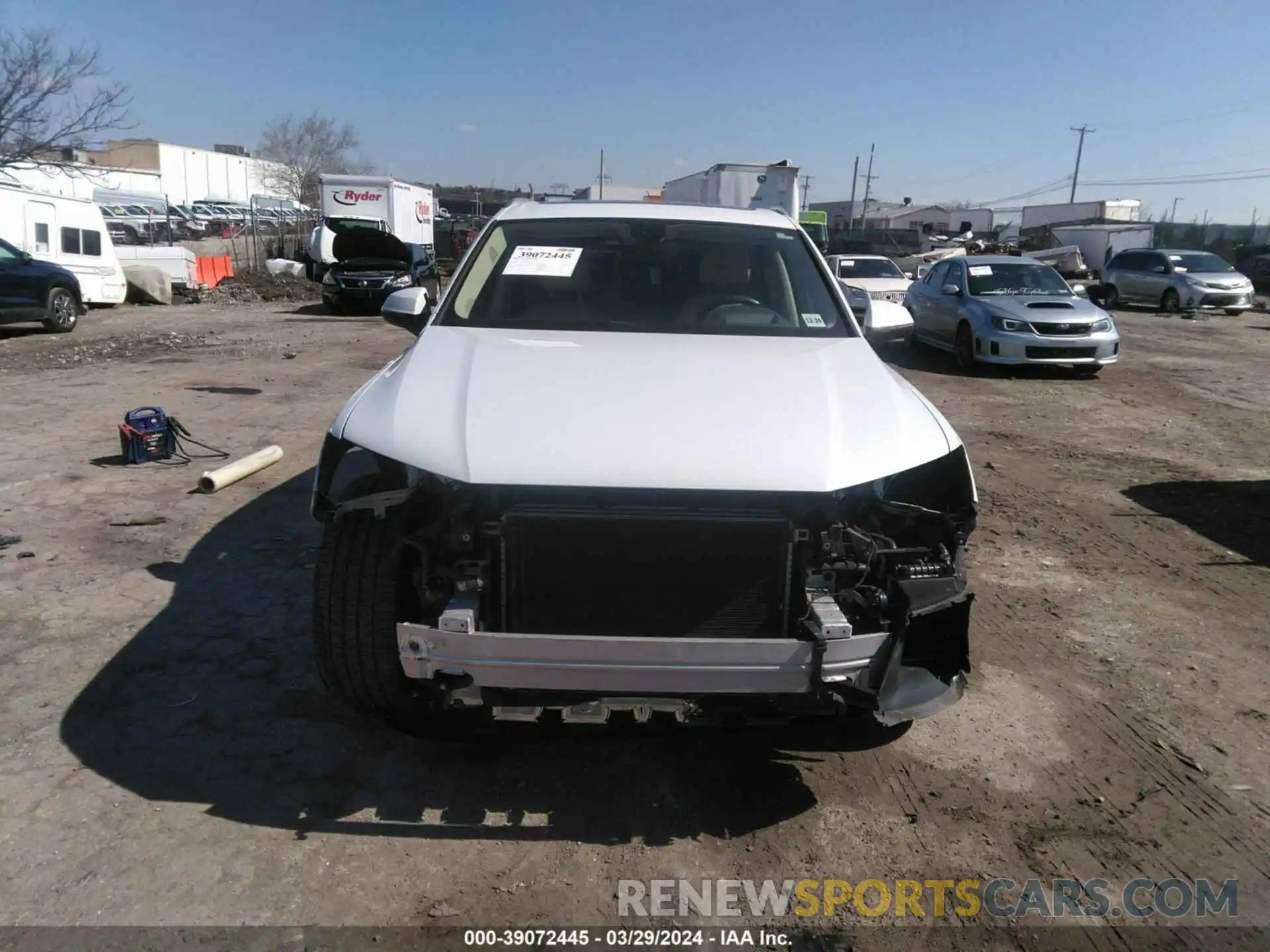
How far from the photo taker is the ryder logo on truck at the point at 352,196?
1002 inches

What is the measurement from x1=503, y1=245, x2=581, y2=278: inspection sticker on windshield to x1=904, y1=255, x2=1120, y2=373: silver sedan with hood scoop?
905 cm

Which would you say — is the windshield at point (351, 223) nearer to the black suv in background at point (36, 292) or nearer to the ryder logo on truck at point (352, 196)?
the ryder logo on truck at point (352, 196)

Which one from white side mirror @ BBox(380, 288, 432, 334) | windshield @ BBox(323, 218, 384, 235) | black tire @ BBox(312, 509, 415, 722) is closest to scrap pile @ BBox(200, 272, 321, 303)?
windshield @ BBox(323, 218, 384, 235)

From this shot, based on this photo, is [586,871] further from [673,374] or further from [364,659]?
[673,374]

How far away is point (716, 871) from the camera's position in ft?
9.25

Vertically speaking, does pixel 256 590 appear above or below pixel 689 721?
below

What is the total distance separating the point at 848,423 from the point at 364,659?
1752 mm

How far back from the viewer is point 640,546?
2730 mm

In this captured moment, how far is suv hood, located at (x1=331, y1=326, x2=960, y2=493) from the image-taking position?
2715mm

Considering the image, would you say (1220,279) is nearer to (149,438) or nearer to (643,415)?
(149,438)

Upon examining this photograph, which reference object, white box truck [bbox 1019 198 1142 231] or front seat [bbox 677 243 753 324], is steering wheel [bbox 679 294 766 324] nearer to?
front seat [bbox 677 243 753 324]

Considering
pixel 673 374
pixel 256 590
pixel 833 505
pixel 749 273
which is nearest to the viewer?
pixel 833 505

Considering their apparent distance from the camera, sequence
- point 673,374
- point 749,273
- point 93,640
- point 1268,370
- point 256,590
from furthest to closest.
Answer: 1. point 1268,370
2. point 256,590
3. point 749,273
4. point 93,640
5. point 673,374

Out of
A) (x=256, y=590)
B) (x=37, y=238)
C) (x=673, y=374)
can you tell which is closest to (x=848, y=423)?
(x=673, y=374)
